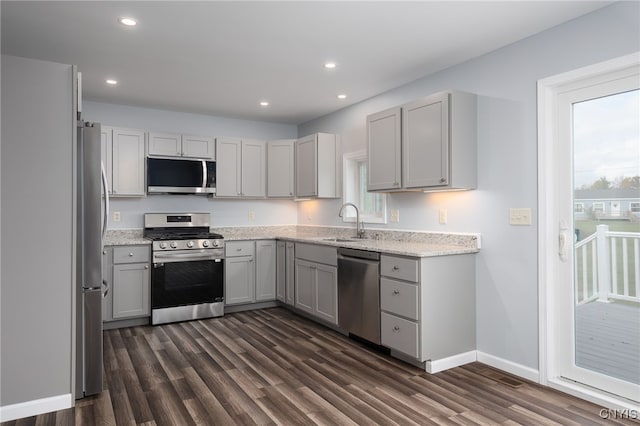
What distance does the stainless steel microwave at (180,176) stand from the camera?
4.80m

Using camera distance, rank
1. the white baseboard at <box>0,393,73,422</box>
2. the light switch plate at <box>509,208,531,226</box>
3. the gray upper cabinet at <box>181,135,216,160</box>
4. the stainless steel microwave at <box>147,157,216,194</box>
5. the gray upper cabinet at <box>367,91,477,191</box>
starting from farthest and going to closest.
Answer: the gray upper cabinet at <box>181,135,216,160</box> < the stainless steel microwave at <box>147,157,216,194</box> < the gray upper cabinet at <box>367,91,477,191</box> < the light switch plate at <box>509,208,531,226</box> < the white baseboard at <box>0,393,73,422</box>

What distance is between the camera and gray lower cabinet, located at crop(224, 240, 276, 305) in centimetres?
497

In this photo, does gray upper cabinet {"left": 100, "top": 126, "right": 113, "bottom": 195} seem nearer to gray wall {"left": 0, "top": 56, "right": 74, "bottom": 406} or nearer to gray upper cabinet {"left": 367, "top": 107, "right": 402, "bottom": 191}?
Answer: gray wall {"left": 0, "top": 56, "right": 74, "bottom": 406}

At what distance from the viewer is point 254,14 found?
2670mm

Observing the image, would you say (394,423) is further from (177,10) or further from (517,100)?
(177,10)

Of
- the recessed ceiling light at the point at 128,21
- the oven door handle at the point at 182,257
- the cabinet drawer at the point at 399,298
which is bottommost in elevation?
the cabinet drawer at the point at 399,298

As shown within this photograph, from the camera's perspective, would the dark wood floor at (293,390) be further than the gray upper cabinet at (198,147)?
No

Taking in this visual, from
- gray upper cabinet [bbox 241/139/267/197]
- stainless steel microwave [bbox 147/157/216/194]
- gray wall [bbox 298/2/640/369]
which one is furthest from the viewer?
gray upper cabinet [bbox 241/139/267/197]

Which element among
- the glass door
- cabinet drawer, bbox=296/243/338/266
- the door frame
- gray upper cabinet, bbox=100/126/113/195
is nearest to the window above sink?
cabinet drawer, bbox=296/243/338/266

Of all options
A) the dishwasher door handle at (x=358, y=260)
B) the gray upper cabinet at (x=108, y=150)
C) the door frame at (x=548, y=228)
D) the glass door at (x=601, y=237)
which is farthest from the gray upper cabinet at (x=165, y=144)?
the glass door at (x=601, y=237)

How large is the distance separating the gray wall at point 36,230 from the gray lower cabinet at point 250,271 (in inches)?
96.2

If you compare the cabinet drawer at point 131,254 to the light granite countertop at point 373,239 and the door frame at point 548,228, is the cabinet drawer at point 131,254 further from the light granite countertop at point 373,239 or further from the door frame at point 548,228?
the door frame at point 548,228

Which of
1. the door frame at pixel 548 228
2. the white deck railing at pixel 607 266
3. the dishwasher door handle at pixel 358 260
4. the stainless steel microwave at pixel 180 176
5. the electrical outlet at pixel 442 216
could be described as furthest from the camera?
the stainless steel microwave at pixel 180 176

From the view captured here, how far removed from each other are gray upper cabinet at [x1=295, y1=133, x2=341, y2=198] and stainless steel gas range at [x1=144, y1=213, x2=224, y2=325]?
1284 mm
